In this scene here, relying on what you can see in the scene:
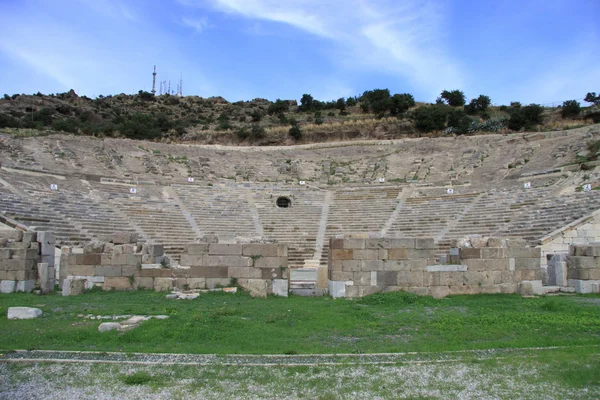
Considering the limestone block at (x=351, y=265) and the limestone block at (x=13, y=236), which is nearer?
the limestone block at (x=351, y=265)

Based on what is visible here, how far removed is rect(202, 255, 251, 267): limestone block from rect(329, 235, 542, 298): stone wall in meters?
2.34

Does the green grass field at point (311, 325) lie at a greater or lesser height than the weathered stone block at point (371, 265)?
lesser

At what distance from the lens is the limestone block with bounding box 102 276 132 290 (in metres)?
12.8

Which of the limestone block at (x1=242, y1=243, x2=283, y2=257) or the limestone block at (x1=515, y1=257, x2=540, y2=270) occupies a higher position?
the limestone block at (x1=242, y1=243, x2=283, y2=257)

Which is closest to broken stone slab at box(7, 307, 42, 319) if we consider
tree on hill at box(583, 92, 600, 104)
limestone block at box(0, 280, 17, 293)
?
limestone block at box(0, 280, 17, 293)

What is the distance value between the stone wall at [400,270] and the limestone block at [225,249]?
258 cm

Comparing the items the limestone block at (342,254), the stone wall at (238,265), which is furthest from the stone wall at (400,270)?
the stone wall at (238,265)

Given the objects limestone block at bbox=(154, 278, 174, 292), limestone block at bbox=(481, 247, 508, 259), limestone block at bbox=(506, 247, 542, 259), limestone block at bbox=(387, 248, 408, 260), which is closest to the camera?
limestone block at bbox=(387, 248, 408, 260)

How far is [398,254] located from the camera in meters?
11.9

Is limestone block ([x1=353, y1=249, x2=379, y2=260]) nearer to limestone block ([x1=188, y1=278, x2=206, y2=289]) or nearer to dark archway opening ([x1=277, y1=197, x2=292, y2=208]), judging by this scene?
limestone block ([x1=188, y1=278, x2=206, y2=289])

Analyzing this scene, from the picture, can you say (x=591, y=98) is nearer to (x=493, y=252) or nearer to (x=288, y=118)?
(x=288, y=118)

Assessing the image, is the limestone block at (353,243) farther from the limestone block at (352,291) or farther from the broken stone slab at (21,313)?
the broken stone slab at (21,313)

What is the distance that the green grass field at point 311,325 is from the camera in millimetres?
6812

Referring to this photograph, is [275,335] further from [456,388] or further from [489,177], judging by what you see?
[489,177]
